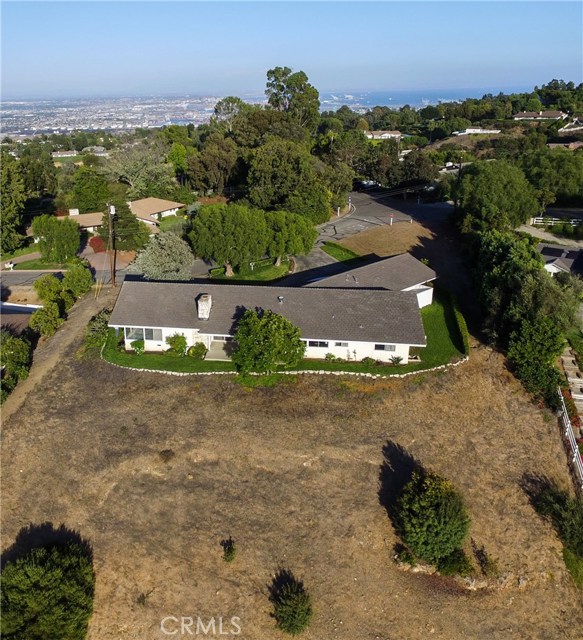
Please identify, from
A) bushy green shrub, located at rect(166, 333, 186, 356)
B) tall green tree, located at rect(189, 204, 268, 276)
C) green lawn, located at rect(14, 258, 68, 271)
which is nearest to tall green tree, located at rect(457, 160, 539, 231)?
tall green tree, located at rect(189, 204, 268, 276)

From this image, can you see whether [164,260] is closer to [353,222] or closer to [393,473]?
[393,473]

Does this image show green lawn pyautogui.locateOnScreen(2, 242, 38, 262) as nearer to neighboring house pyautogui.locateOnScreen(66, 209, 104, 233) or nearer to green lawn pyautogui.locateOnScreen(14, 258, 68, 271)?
green lawn pyautogui.locateOnScreen(14, 258, 68, 271)

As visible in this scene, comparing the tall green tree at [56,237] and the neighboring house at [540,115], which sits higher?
the neighboring house at [540,115]

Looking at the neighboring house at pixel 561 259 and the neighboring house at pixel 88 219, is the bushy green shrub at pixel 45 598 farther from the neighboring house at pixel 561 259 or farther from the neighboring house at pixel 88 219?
the neighboring house at pixel 88 219

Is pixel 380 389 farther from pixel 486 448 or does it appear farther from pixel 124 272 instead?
pixel 124 272

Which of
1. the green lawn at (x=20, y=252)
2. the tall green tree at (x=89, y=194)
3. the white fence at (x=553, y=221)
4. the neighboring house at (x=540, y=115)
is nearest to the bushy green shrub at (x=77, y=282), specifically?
the green lawn at (x=20, y=252)

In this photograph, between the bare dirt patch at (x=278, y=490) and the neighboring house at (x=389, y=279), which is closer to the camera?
the bare dirt patch at (x=278, y=490)
